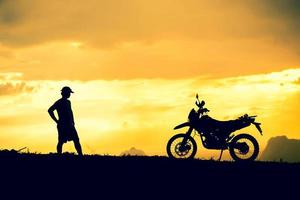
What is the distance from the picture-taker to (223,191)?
48.9ft

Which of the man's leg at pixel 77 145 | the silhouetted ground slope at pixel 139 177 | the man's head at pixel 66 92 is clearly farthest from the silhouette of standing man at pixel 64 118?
the silhouetted ground slope at pixel 139 177

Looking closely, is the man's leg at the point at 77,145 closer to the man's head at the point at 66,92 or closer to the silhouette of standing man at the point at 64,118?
the silhouette of standing man at the point at 64,118

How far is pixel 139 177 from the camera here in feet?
50.4

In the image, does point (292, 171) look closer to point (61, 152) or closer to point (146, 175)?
point (146, 175)

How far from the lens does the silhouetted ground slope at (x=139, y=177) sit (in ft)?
47.4

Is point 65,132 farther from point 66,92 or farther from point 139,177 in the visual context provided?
point 139,177

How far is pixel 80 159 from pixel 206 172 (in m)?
4.27

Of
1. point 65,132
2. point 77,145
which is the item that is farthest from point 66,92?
point 77,145

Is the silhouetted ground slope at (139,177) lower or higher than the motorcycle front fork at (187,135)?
lower

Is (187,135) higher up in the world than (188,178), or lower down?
higher up

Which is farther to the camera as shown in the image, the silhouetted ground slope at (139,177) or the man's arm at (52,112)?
the man's arm at (52,112)

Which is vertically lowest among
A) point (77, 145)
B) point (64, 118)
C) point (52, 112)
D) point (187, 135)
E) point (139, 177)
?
point (139, 177)

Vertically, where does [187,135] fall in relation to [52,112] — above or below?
below

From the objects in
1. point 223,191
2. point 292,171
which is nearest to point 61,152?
point 223,191
